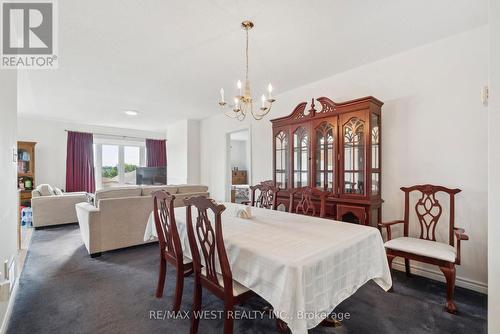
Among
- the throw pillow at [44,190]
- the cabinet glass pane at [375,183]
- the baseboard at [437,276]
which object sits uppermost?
the cabinet glass pane at [375,183]

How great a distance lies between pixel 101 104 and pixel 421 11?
5.06 meters

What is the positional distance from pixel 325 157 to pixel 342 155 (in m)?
0.23

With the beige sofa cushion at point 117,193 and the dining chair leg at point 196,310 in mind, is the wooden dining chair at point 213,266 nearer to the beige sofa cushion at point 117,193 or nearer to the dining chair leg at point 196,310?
the dining chair leg at point 196,310

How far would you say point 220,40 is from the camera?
2.35 metres

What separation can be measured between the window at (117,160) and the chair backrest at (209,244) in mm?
6389

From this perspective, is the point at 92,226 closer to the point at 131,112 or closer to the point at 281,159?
the point at 281,159

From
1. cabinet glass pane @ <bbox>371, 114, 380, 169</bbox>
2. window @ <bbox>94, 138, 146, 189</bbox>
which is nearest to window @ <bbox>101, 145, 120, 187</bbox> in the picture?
window @ <bbox>94, 138, 146, 189</bbox>

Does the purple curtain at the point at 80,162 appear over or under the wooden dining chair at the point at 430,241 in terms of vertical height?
over

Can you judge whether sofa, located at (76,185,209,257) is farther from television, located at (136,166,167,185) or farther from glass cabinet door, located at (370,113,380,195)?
television, located at (136,166,167,185)

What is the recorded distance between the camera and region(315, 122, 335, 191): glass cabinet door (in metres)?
2.85

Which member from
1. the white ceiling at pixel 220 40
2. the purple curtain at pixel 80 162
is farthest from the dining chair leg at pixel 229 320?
the purple curtain at pixel 80 162

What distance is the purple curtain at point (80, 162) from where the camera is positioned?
Answer: 6.06 m

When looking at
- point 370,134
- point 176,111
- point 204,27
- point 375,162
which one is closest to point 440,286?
point 375,162

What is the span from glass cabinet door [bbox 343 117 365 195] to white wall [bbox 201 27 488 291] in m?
0.38
